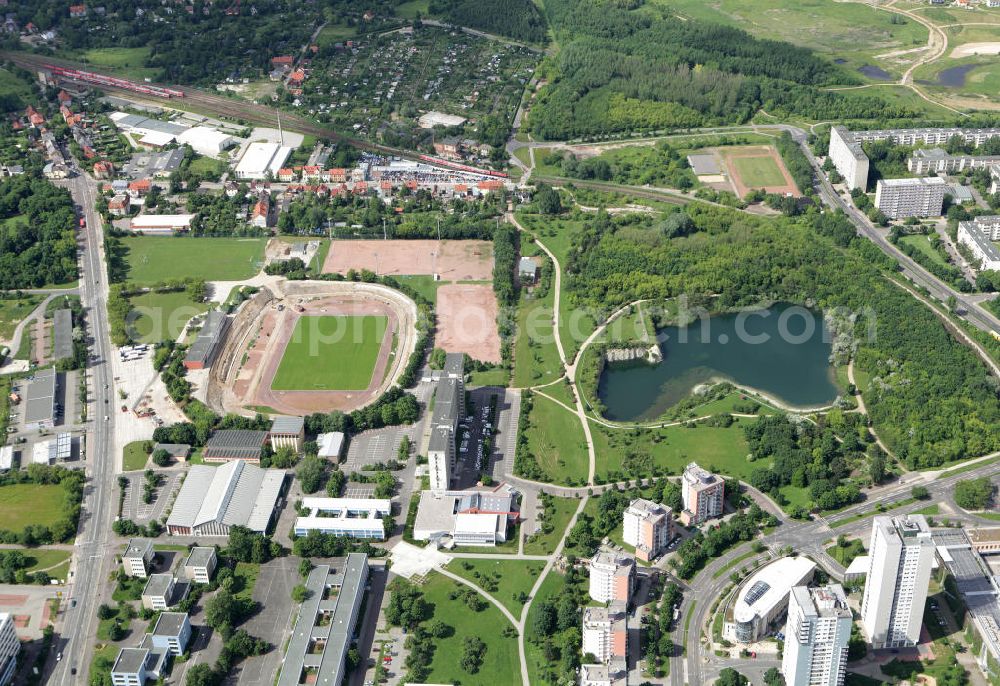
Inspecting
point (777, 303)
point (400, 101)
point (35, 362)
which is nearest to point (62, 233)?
point (35, 362)

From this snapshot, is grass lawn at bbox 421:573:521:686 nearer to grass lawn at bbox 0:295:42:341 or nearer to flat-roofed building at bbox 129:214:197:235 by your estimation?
grass lawn at bbox 0:295:42:341

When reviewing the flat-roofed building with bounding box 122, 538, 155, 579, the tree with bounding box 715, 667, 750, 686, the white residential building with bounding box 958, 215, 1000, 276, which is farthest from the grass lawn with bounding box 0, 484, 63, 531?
the white residential building with bounding box 958, 215, 1000, 276

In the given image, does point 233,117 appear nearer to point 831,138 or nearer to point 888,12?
point 831,138

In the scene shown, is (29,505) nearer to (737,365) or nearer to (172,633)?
(172,633)

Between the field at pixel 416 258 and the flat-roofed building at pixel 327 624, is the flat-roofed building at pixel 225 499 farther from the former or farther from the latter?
the field at pixel 416 258

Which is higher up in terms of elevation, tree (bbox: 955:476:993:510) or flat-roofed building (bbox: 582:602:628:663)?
tree (bbox: 955:476:993:510)

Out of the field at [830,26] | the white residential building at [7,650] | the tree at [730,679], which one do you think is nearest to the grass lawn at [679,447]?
the tree at [730,679]
